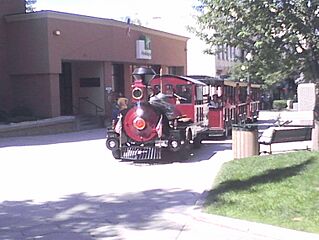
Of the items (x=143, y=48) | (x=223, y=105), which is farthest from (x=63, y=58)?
(x=223, y=105)

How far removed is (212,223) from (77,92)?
81.1 feet

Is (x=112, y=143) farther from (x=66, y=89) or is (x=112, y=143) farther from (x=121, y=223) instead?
(x=66, y=89)

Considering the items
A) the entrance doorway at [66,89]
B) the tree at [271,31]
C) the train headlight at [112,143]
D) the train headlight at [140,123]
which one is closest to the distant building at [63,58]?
the entrance doorway at [66,89]

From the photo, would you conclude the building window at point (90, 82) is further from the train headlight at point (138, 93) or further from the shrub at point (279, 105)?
the shrub at point (279, 105)

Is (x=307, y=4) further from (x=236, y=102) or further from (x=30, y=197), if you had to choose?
(x=236, y=102)

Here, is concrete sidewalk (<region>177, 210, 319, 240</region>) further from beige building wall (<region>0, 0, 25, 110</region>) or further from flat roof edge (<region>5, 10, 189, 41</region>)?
beige building wall (<region>0, 0, 25, 110</region>)

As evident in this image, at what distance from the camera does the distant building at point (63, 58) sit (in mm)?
25984

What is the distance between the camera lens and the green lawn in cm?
728

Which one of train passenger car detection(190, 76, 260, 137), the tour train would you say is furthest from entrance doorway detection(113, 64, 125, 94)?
the tour train

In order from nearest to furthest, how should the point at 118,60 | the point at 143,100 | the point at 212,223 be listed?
the point at 212,223
the point at 143,100
the point at 118,60

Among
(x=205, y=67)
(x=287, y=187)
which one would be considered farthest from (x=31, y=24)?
(x=205, y=67)

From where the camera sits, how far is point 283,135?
14336 millimetres

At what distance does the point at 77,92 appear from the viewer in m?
31.4

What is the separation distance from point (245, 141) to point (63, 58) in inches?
615
